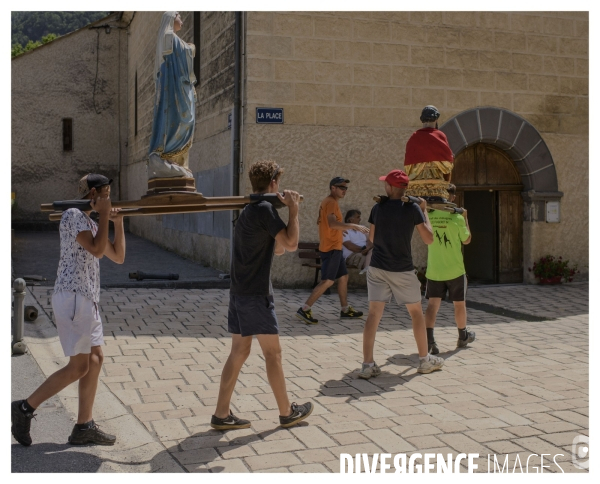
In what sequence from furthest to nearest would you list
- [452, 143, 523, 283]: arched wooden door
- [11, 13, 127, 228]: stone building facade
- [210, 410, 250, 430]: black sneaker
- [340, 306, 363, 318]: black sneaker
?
[11, 13, 127, 228]: stone building facade, [452, 143, 523, 283]: arched wooden door, [340, 306, 363, 318]: black sneaker, [210, 410, 250, 430]: black sneaker

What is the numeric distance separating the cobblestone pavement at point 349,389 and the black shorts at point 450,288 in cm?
58

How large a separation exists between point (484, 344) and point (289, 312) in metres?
2.82

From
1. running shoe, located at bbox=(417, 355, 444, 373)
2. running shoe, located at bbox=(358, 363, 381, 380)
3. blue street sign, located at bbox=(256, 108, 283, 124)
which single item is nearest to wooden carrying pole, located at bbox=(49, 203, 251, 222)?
running shoe, located at bbox=(358, 363, 381, 380)

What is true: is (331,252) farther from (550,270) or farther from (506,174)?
(550,270)

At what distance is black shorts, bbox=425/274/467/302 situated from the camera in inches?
284

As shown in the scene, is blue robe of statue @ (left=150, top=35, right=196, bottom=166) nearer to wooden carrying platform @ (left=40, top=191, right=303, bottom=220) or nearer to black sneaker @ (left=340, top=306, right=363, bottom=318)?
wooden carrying platform @ (left=40, top=191, right=303, bottom=220)

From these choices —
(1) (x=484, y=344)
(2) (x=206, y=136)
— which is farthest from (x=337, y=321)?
(2) (x=206, y=136)

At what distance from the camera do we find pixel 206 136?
13.5 m

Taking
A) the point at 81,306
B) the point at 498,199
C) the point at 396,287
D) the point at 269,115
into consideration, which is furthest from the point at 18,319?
the point at 498,199

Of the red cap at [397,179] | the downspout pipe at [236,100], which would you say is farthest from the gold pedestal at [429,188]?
the downspout pipe at [236,100]

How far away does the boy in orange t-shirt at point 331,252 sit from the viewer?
8609 mm

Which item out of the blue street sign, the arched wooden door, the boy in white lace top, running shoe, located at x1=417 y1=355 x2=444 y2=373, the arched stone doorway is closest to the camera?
the boy in white lace top

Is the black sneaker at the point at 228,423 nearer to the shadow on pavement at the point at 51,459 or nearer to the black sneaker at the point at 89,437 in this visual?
the black sneaker at the point at 89,437

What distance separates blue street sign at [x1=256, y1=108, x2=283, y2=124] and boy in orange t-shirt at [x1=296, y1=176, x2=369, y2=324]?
109 inches
